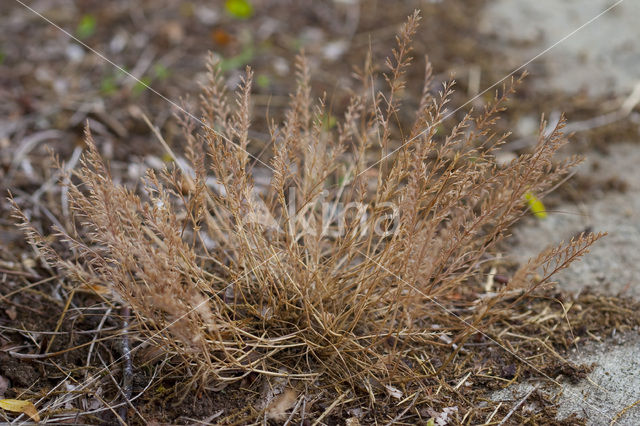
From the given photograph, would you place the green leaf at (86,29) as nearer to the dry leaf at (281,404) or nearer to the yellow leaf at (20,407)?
the yellow leaf at (20,407)

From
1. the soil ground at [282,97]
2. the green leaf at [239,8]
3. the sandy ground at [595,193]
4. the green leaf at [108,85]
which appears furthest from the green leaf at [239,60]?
the sandy ground at [595,193]

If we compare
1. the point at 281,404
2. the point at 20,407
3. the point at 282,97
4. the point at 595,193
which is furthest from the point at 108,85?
the point at 595,193

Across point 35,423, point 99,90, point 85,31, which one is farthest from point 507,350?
point 85,31

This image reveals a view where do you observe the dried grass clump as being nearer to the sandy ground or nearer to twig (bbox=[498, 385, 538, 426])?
twig (bbox=[498, 385, 538, 426])

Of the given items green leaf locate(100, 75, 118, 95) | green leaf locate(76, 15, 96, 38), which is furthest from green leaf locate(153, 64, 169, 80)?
green leaf locate(76, 15, 96, 38)

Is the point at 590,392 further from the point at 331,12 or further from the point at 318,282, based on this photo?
the point at 331,12

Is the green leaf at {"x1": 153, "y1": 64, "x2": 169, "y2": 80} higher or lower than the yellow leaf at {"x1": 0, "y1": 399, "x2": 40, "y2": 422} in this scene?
higher
